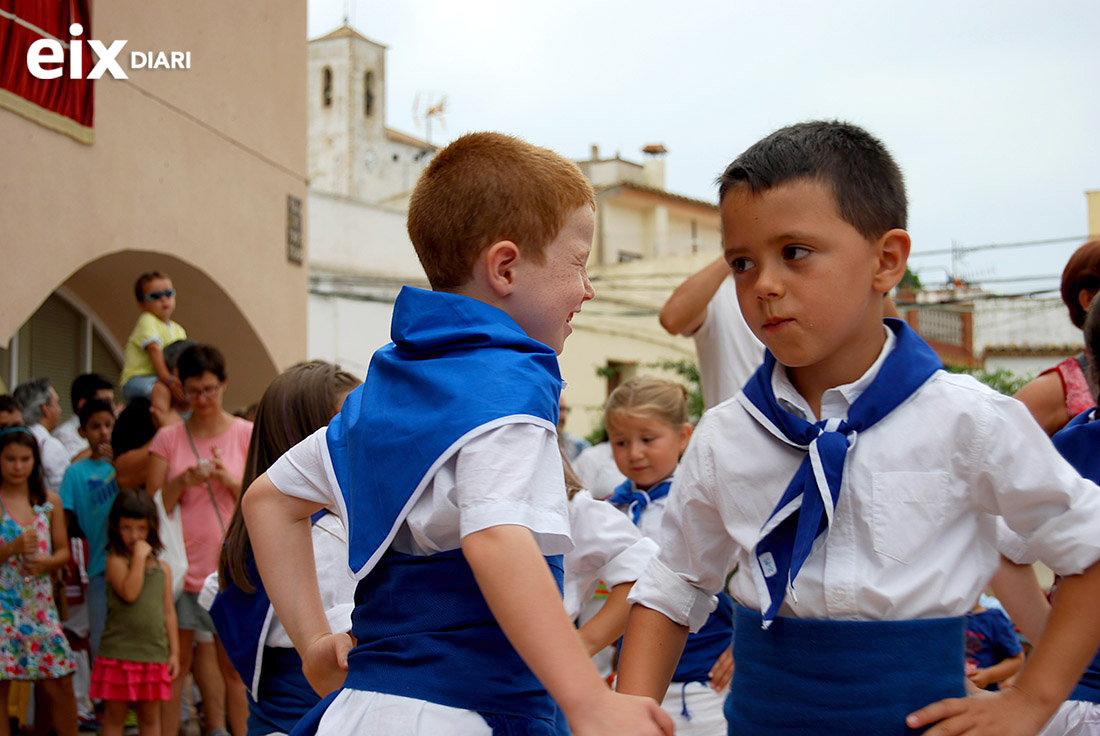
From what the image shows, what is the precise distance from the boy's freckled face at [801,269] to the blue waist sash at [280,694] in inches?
67.2

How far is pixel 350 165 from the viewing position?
46875mm

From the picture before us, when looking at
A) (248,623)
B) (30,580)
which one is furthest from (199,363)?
(248,623)

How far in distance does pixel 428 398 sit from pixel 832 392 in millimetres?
713

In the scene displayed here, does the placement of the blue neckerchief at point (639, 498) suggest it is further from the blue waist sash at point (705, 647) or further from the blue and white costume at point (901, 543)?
the blue and white costume at point (901, 543)

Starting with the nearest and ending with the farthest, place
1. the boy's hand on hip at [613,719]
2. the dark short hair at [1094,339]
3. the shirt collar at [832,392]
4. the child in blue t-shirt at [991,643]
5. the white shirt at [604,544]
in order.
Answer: the boy's hand on hip at [613,719]
the shirt collar at [832,392]
the dark short hair at [1094,339]
the white shirt at [604,544]
the child in blue t-shirt at [991,643]

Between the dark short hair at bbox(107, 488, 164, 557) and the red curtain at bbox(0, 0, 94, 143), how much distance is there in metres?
2.82

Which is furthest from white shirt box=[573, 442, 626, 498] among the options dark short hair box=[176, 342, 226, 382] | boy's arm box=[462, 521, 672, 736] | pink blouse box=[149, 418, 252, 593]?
boy's arm box=[462, 521, 672, 736]

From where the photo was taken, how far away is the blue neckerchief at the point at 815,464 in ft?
5.89

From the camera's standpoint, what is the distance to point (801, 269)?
1848 millimetres

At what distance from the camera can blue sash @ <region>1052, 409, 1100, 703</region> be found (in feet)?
7.91

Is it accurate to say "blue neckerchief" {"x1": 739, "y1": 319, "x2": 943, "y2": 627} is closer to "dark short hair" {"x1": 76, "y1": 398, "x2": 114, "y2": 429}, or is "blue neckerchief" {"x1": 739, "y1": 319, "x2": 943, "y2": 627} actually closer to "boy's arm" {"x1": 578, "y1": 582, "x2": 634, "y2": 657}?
"boy's arm" {"x1": 578, "y1": 582, "x2": 634, "y2": 657}

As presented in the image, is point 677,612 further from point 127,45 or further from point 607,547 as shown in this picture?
point 127,45

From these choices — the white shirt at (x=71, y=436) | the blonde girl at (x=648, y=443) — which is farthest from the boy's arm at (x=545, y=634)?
the white shirt at (x=71, y=436)

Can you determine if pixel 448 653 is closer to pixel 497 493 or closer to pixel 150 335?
pixel 497 493
